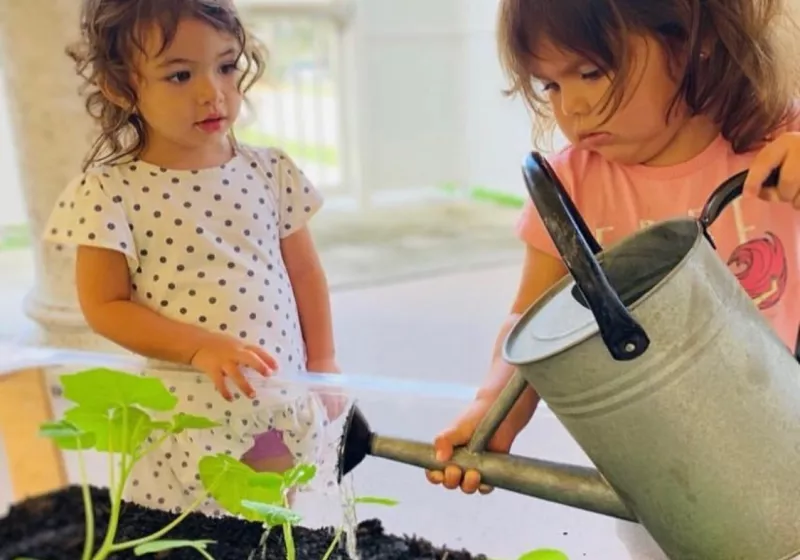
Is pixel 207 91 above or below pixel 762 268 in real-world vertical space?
above

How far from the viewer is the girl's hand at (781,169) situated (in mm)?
562

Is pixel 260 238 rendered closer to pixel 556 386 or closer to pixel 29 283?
pixel 556 386

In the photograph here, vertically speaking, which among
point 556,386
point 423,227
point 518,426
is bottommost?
point 423,227

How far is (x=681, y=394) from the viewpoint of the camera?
1.52ft

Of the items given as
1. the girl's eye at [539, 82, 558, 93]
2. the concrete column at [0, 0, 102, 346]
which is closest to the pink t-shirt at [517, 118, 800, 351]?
the girl's eye at [539, 82, 558, 93]

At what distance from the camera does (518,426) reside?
2.32ft

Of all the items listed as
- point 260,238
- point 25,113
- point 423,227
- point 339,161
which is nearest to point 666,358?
point 260,238

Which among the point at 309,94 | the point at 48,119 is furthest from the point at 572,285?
the point at 309,94

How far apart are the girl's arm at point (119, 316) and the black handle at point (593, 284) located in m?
0.44

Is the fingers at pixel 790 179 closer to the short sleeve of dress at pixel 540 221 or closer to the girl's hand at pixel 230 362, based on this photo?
the short sleeve of dress at pixel 540 221

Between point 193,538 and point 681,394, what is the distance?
20.0 inches

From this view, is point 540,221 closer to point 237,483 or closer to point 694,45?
point 694,45

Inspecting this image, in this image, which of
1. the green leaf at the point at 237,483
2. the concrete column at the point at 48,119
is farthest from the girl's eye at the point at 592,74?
the concrete column at the point at 48,119

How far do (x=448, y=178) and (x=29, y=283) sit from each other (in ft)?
4.52
